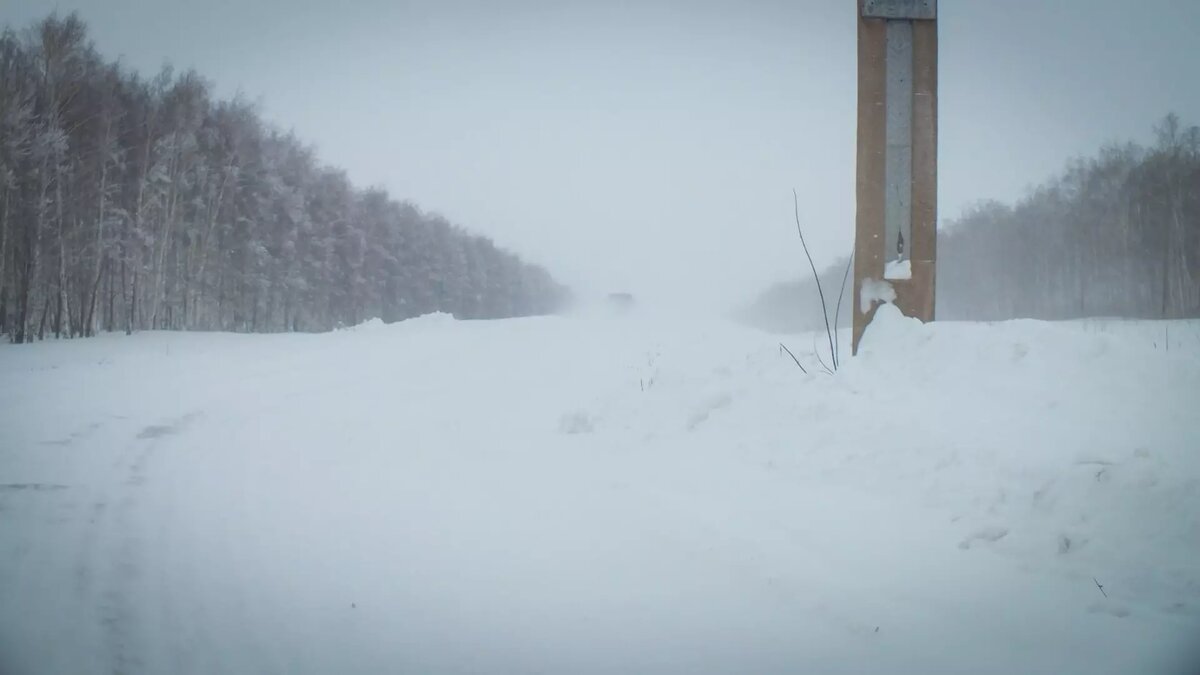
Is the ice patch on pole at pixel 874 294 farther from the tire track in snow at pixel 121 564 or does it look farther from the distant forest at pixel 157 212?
the distant forest at pixel 157 212

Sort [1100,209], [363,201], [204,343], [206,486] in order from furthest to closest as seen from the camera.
A: [363,201] → [1100,209] → [204,343] → [206,486]

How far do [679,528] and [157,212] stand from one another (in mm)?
16522

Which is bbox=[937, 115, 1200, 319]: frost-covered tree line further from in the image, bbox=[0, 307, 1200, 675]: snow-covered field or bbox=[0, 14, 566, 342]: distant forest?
bbox=[0, 14, 566, 342]: distant forest

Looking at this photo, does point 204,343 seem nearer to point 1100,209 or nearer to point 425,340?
point 425,340

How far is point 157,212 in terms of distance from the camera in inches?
581

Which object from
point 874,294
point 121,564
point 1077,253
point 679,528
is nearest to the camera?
point 121,564

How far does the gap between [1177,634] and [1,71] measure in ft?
26.0

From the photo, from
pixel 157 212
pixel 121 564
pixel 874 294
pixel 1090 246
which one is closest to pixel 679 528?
pixel 121 564

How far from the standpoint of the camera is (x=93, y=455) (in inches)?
191

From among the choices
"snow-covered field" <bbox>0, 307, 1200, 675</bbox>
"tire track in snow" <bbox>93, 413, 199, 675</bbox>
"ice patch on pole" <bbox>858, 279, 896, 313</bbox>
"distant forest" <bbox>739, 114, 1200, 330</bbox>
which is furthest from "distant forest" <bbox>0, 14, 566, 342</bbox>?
"distant forest" <bbox>739, 114, 1200, 330</bbox>

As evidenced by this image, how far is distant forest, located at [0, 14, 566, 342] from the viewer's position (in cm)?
570

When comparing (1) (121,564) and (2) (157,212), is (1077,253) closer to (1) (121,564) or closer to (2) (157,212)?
(2) (157,212)

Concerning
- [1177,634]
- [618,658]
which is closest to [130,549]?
[618,658]

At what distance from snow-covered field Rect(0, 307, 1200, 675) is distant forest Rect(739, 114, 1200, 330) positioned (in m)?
2.93
